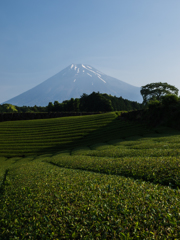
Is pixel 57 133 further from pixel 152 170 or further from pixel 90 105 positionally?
pixel 90 105

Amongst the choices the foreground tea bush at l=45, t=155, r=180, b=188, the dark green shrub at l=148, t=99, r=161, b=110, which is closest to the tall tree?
the dark green shrub at l=148, t=99, r=161, b=110

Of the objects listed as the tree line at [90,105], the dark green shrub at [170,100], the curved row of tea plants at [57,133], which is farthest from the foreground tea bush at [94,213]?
the tree line at [90,105]

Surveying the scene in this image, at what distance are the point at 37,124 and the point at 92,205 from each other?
53.0 meters

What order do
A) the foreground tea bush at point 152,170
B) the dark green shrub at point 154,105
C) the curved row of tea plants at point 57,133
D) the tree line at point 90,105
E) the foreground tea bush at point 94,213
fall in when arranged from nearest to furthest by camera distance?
1. the foreground tea bush at point 94,213
2. the foreground tea bush at point 152,170
3. the curved row of tea plants at point 57,133
4. the dark green shrub at point 154,105
5. the tree line at point 90,105

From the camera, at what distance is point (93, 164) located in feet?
50.5

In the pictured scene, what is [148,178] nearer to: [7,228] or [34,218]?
[34,218]

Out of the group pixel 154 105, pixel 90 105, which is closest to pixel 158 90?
pixel 154 105

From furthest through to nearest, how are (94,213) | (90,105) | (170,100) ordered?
(90,105)
(170,100)
(94,213)

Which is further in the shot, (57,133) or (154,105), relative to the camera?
(57,133)

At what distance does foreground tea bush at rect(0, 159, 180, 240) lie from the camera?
17.1 feet

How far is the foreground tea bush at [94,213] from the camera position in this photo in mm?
5200

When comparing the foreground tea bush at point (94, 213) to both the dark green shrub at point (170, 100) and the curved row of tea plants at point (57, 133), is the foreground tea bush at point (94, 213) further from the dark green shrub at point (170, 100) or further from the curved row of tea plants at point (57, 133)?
the dark green shrub at point (170, 100)

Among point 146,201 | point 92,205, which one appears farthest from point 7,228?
point 146,201

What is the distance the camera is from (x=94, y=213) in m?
6.06
